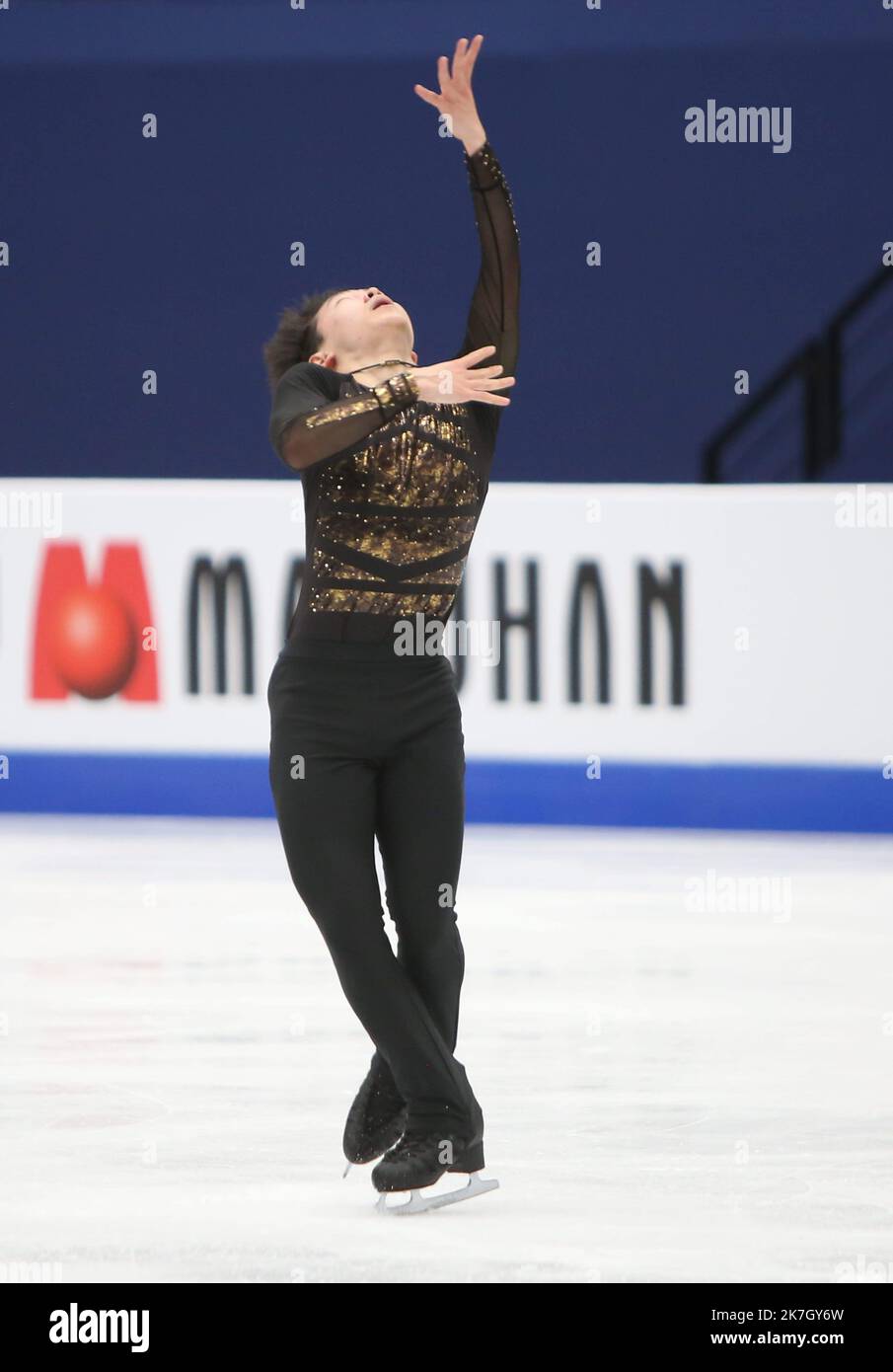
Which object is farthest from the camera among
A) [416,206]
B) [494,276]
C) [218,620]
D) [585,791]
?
[416,206]

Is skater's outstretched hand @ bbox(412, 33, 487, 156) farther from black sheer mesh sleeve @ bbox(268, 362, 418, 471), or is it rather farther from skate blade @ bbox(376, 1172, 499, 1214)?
skate blade @ bbox(376, 1172, 499, 1214)

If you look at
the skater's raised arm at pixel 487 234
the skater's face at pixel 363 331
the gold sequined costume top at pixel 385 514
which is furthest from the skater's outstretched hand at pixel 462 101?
the skater's face at pixel 363 331

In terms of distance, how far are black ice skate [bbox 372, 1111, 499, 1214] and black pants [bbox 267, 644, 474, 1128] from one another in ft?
0.10

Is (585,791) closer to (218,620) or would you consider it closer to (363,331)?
(218,620)

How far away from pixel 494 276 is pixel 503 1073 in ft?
5.67

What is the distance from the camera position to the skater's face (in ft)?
11.6

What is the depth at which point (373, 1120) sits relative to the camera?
11.8 feet

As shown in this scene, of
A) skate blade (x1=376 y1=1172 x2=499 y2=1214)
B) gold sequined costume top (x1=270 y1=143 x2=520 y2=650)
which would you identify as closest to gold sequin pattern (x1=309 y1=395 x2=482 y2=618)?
gold sequined costume top (x1=270 y1=143 x2=520 y2=650)

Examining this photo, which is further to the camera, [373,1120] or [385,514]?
[373,1120]

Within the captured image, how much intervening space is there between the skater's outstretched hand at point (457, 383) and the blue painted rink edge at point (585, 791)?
503cm

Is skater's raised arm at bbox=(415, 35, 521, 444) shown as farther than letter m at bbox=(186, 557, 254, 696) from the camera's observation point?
No

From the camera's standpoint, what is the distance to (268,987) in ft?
17.6

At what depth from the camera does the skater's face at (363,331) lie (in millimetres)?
3527

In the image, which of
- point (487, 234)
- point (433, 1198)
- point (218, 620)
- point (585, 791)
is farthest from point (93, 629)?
point (433, 1198)
